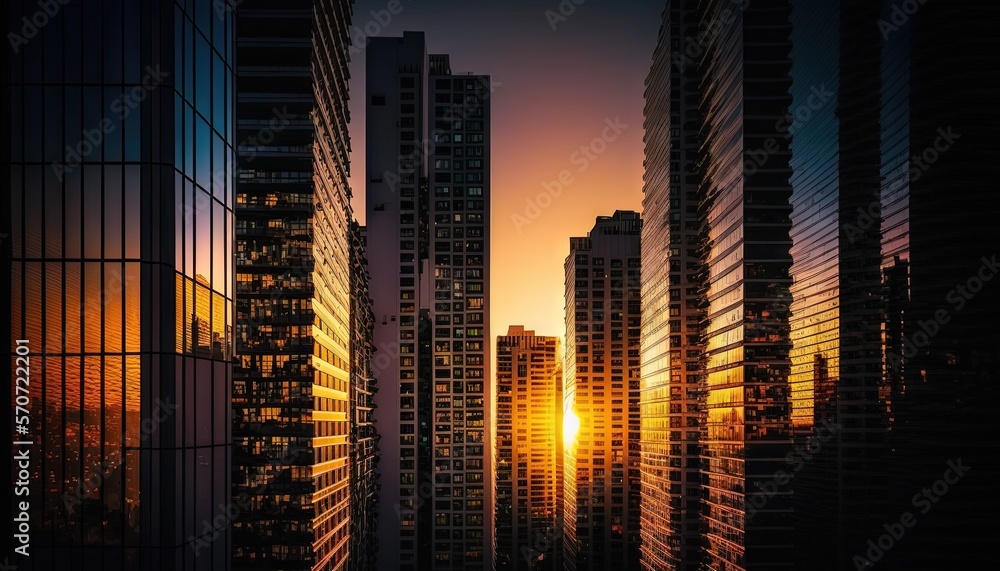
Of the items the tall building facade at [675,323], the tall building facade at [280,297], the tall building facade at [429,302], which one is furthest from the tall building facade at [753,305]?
the tall building facade at [429,302]

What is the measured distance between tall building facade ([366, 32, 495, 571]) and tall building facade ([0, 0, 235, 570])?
119 metres

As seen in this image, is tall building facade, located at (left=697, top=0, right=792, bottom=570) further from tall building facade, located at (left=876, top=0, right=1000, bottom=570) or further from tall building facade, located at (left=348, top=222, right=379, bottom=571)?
tall building facade, located at (left=348, top=222, right=379, bottom=571)

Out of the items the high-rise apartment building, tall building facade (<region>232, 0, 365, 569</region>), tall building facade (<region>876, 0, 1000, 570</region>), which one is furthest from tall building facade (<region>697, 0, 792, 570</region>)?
tall building facade (<region>232, 0, 365, 569</region>)

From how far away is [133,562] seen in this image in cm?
2447

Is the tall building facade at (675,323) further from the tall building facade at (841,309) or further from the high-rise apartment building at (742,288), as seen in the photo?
the tall building facade at (841,309)

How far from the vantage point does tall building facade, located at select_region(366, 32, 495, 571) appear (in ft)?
474

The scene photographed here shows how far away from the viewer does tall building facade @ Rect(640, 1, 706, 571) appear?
411 feet

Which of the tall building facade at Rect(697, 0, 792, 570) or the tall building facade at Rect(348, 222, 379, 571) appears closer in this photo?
the tall building facade at Rect(697, 0, 792, 570)

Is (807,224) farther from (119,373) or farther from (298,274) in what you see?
(119,373)

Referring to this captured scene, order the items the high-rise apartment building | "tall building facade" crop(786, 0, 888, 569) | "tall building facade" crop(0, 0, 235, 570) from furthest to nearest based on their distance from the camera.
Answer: "tall building facade" crop(786, 0, 888, 569)
the high-rise apartment building
"tall building facade" crop(0, 0, 235, 570)

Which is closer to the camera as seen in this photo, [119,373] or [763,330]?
[119,373]

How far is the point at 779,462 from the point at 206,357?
256 feet

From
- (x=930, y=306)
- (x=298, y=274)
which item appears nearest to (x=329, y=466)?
(x=298, y=274)

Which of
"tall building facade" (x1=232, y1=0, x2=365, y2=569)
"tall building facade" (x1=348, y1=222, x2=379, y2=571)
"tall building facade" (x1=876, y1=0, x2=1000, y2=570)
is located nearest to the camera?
"tall building facade" (x1=232, y1=0, x2=365, y2=569)
